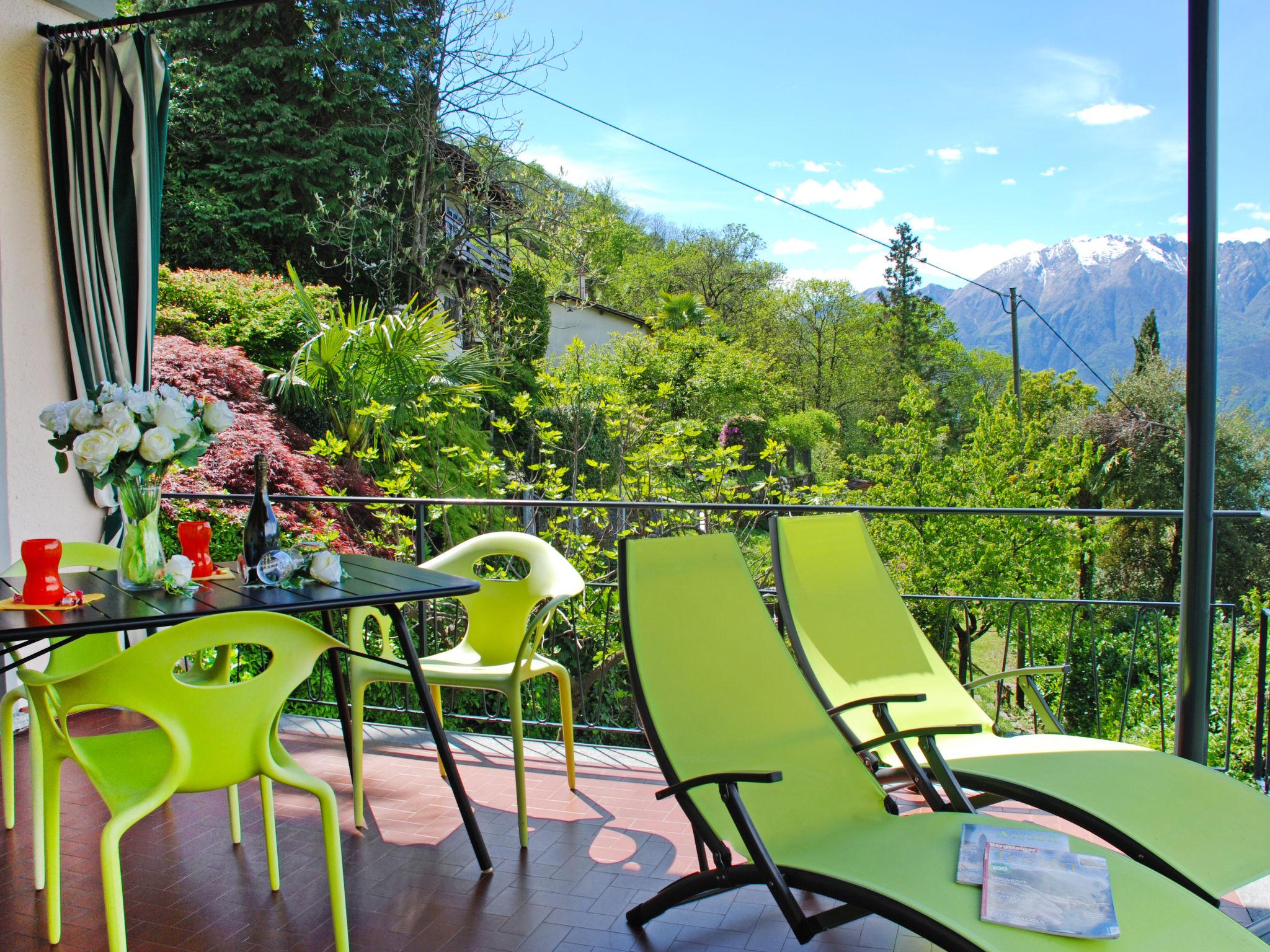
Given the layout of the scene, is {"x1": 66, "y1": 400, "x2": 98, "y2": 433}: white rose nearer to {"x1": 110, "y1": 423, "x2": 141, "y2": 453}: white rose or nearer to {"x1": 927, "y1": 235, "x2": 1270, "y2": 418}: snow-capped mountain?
{"x1": 110, "y1": 423, "x2": 141, "y2": 453}: white rose

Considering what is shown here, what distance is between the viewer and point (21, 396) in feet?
12.6

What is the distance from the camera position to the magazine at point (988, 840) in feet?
5.89

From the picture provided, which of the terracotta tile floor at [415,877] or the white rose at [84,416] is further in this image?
the white rose at [84,416]

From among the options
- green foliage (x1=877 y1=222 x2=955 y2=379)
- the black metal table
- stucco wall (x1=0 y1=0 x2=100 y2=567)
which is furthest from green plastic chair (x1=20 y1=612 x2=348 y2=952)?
green foliage (x1=877 y1=222 x2=955 y2=379)

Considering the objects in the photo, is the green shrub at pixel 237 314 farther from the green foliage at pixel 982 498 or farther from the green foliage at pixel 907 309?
the green foliage at pixel 907 309

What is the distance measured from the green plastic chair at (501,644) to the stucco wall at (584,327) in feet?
62.6

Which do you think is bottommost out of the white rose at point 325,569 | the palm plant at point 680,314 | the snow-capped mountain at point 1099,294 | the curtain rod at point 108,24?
the white rose at point 325,569

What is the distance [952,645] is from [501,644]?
18.8m

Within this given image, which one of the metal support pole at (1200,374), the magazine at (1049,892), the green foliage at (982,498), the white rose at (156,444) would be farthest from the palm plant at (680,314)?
the magazine at (1049,892)

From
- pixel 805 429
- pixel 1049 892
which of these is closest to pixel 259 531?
pixel 1049 892

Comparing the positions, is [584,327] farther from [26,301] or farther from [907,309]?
[26,301]

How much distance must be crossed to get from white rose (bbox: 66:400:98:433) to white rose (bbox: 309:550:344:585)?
691mm

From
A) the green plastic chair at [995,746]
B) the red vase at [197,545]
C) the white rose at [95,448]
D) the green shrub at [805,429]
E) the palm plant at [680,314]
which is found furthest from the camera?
the palm plant at [680,314]

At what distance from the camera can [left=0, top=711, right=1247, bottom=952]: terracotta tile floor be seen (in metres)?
2.25
